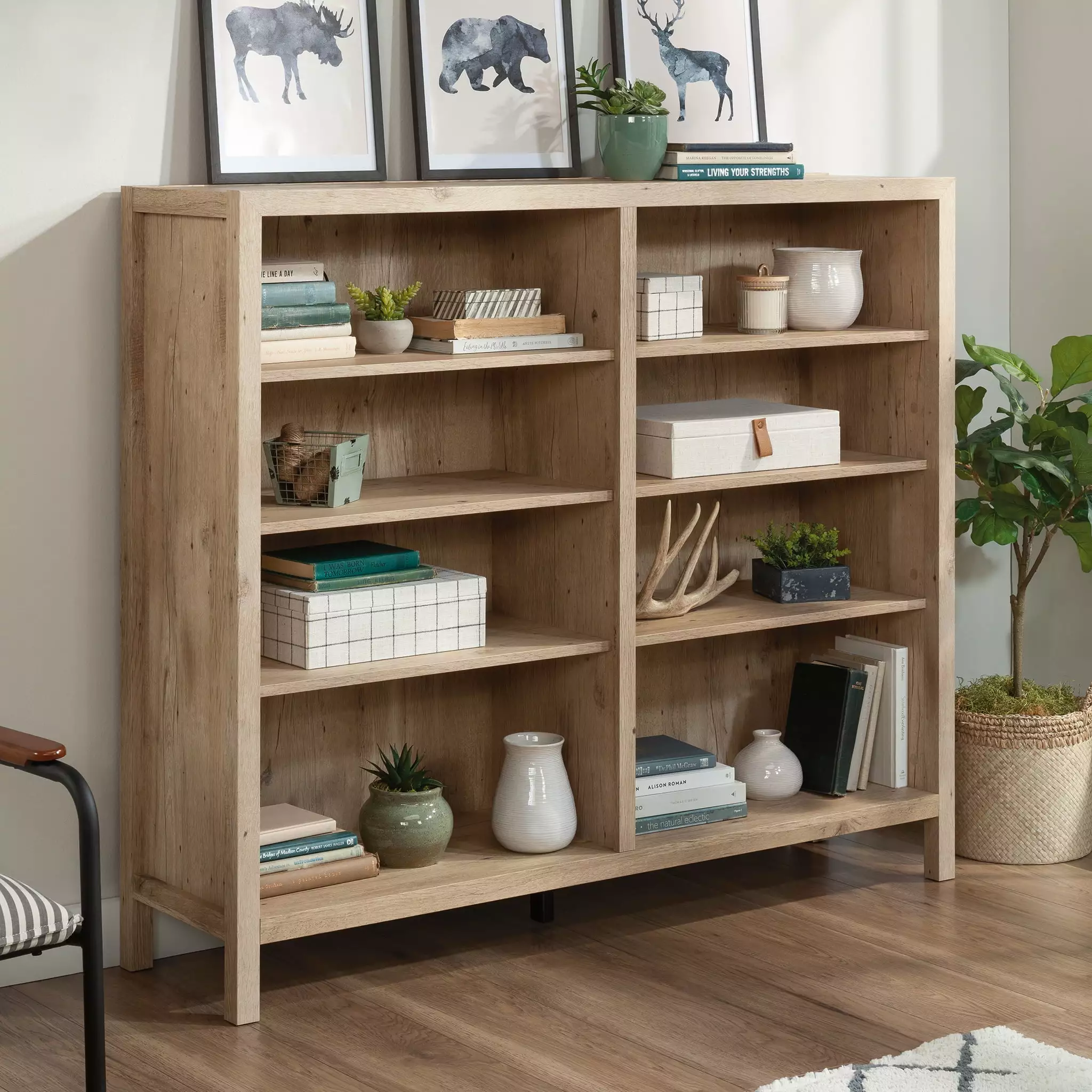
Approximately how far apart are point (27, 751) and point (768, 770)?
1.73 meters

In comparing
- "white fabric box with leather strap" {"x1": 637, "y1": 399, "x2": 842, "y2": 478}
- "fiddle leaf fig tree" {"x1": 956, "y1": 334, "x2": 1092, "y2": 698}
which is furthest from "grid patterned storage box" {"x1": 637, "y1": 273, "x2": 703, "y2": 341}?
"fiddle leaf fig tree" {"x1": 956, "y1": 334, "x2": 1092, "y2": 698}

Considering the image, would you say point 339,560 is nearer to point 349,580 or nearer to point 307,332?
point 349,580

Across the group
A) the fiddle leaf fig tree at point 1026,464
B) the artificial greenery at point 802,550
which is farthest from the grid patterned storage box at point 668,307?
the fiddle leaf fig tree at point 1026,464

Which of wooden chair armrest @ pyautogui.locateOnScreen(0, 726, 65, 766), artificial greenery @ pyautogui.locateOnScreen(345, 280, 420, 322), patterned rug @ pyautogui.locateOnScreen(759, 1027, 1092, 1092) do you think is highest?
artificial greenery @ pyautogui.locateOnScreen(345, 280, 420, 322)

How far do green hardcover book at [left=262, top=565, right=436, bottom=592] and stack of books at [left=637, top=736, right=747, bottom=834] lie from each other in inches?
24.9

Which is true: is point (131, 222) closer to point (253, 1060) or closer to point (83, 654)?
point (83, 654)

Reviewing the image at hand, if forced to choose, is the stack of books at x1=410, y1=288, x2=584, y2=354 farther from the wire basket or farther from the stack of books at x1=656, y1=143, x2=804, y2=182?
the stack of books at x1=656, y1=143, x2=804, y2=182

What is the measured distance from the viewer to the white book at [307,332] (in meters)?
2.92

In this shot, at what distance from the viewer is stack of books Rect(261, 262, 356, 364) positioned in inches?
115

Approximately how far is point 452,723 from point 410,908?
558 millimetres

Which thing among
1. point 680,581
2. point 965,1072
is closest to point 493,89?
point 680,581

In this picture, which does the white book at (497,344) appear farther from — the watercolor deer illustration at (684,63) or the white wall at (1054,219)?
the white wall at (1054,219)

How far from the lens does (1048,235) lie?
13.8 ft

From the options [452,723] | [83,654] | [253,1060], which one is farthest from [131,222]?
[253,1060]
